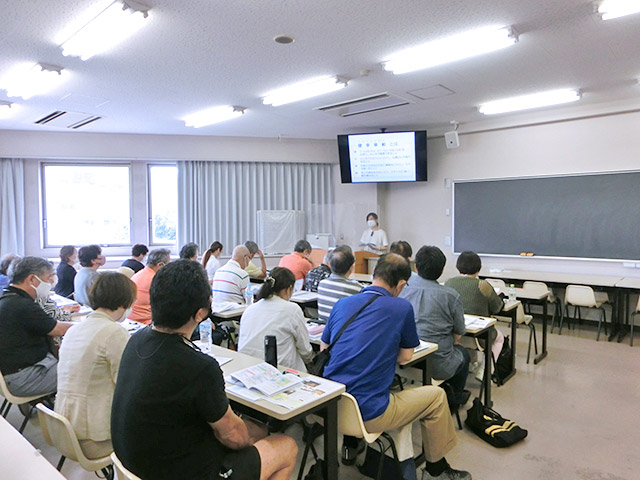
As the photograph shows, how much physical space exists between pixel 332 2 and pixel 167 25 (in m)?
1.26

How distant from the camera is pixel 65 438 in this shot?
202 centimetres

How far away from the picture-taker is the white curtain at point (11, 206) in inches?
278

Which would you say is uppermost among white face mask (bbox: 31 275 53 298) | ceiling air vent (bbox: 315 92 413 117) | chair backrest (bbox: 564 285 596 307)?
ceiling air vent (bbox: 315 92 413 117)

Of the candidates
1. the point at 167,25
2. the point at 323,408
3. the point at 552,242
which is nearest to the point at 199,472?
the point at 323,408

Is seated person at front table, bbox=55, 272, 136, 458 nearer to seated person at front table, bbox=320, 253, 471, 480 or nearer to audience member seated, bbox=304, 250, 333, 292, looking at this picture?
seated person at front table, bbox=320, 253, 471, 480

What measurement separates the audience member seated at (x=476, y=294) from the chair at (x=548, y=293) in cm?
139

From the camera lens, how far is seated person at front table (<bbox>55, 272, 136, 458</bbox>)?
6.83 feet

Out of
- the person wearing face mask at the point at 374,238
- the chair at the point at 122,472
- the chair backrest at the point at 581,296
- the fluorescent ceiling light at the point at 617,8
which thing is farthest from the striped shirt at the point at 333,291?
the person wearing face mask at the point at 374,238

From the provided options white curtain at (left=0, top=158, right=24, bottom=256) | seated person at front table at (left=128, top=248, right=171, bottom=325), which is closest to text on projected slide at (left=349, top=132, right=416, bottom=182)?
seated person at front table at (left=128, top=248, right=171, bottom=325)

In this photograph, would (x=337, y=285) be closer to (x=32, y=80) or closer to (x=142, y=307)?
(x=142, y=307)

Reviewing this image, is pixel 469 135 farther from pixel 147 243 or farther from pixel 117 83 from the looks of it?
pixel 147 243

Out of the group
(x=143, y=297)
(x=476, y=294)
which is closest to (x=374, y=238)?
(x=476, y=294)

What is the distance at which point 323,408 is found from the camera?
2109 millimetres

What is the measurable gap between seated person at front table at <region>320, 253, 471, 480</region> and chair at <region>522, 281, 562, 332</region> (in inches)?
120
